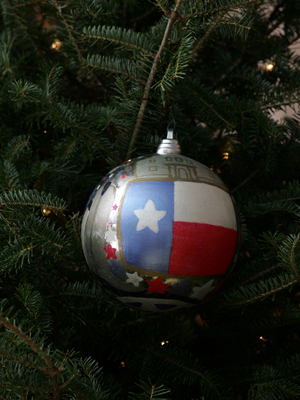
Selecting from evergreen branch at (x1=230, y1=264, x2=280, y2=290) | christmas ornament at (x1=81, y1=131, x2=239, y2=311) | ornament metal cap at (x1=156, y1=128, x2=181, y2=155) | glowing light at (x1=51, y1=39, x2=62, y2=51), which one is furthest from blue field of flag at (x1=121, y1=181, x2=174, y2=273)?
glowing light at (x1=51, y1=39, x2=62, y2=51)

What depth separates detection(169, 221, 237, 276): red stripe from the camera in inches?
21.8

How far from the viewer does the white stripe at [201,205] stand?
1.83 feet

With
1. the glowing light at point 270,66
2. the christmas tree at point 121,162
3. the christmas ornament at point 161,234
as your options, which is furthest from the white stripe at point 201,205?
the glowing light at point 270,66

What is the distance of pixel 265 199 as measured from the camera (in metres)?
0.78

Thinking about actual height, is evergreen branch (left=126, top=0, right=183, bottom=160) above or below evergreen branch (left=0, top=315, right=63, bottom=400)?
above

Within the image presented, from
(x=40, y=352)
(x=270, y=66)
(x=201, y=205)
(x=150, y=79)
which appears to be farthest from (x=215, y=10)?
(x=40, y=352)

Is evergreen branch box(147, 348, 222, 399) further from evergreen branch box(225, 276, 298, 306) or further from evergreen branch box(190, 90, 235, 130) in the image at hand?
evergreen branch box(190, 90, 235, 130)

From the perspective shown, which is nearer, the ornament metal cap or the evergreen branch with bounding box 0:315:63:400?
the evergreen branch with bounding box 0:315:63:400

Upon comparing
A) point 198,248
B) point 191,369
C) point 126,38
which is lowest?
point 191,369

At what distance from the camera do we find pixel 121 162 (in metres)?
0.78

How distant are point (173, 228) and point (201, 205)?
0.06m

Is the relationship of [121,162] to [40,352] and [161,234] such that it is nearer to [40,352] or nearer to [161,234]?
[161,234]

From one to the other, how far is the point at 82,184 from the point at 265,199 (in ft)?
1.32

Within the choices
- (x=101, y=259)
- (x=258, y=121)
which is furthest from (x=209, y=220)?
(x=258, y=121)
